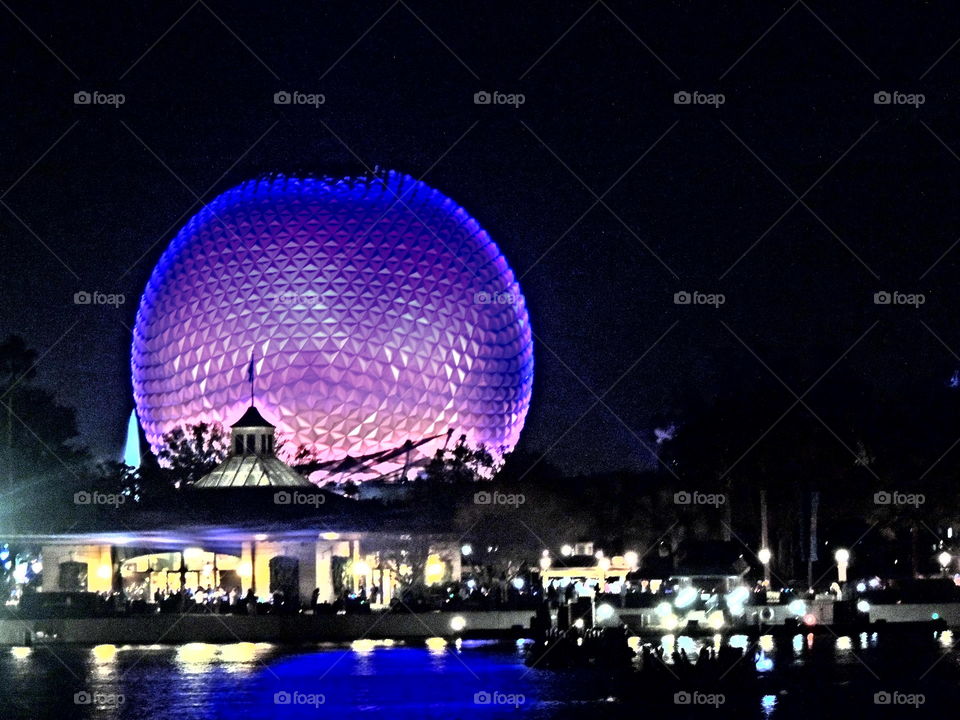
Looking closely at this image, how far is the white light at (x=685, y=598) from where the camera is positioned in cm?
5916

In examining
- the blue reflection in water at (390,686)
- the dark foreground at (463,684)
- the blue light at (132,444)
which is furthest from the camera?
the blue light at (132,444)

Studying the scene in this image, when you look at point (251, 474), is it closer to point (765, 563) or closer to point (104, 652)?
point (765, 563)

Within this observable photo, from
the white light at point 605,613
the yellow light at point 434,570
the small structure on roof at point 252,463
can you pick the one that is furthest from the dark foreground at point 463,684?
the small structure on roof at point 252,463

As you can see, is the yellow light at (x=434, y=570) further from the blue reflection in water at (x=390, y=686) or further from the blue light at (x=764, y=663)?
the blue light at (x=764, y=663)

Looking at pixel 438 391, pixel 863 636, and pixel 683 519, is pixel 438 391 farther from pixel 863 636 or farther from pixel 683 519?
pixel 863 636

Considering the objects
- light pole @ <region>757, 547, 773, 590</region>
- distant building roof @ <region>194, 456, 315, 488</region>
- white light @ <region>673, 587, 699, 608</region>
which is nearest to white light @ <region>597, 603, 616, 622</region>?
white light @ <region>673, 587, 699, 608</region>

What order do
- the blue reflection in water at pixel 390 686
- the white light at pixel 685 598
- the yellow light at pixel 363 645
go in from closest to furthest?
the blue reflection in water at pixel 390 686
the yellow light at pixel 363 645
the white light at pixel 685 598

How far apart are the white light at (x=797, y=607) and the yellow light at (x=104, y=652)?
59.0 ft

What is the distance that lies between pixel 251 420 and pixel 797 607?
26.1 m

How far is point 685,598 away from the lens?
59500mm

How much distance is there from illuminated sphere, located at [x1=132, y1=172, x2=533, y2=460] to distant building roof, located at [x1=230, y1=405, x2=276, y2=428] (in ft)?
9.90

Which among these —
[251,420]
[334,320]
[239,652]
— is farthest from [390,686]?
[334,320]

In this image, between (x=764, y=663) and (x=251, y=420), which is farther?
(x=251, y=420)

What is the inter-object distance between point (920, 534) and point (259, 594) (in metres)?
28.2
